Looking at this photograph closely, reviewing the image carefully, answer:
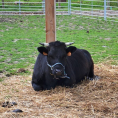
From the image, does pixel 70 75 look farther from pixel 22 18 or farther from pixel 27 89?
pixel 22 18

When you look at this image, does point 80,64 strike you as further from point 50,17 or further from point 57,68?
point 57,68

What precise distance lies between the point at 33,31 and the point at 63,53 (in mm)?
10638

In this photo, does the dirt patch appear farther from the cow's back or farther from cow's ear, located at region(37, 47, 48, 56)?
cow's ear, located at region(37, 47, 48, 56)

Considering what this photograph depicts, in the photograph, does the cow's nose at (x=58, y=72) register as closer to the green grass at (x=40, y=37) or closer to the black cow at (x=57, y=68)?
the black cow at (x=57, y=68)

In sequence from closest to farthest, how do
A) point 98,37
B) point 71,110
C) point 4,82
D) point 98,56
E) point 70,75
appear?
1. point 71,110
2. point 70,75
3. point 4,82
4. point 98,56
5. point 98,37

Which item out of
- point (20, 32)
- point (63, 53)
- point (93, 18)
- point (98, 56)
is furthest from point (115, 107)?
point (93, 18)

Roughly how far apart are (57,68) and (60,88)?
2.14ft

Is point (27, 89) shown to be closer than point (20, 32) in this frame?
Yes

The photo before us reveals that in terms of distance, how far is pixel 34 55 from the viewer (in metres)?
10.5

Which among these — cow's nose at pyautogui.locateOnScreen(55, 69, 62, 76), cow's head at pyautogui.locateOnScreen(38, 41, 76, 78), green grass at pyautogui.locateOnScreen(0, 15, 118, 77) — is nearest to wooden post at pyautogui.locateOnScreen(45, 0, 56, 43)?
cow's head at pyautogui.locateOnScreen(38, 41, 76, 78)

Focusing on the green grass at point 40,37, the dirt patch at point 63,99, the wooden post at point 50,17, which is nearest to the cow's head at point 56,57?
the dirt patch at point 63,99

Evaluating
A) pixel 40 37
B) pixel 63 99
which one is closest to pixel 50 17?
pixel 63 99

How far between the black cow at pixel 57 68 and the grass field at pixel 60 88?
0.65 ft

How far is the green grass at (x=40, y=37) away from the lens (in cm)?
998
